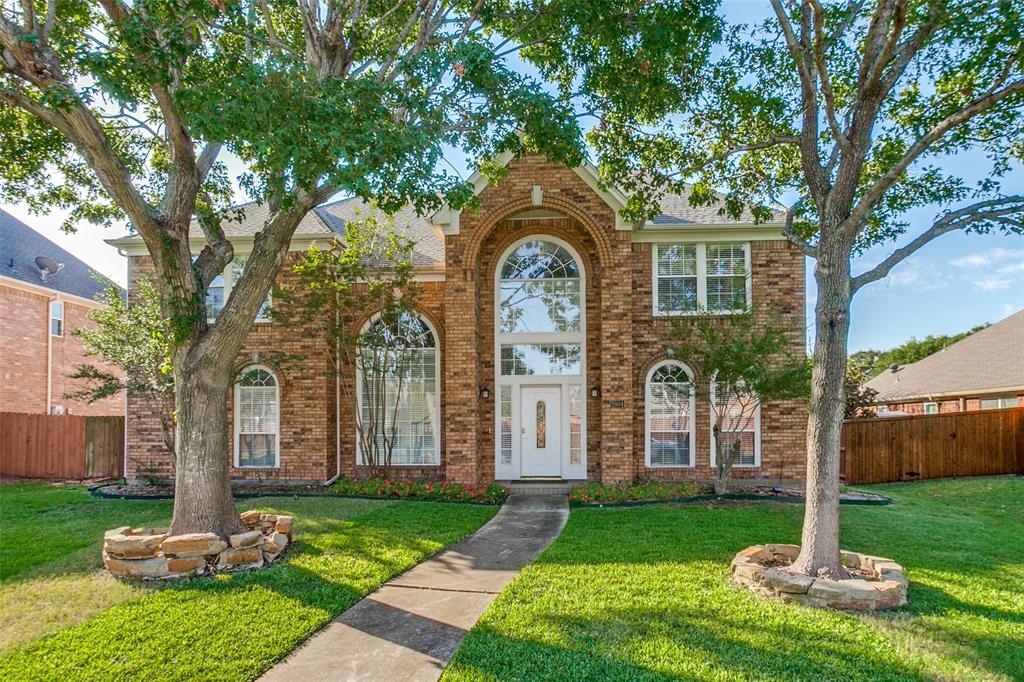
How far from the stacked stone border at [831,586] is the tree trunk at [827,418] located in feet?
0.98

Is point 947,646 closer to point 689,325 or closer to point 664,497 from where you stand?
point 664,497

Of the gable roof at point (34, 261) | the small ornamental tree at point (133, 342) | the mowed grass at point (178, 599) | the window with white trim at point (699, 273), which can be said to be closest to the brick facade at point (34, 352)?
the gable roof at point (34, 261)

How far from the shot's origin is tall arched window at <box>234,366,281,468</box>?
13000 millimetres

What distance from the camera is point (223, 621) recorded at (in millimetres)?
4777

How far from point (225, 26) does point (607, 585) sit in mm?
7647

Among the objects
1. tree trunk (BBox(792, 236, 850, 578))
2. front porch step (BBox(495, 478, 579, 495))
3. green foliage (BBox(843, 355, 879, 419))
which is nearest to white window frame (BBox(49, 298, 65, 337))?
front porch step (BBox(495, 478, 579, 495))

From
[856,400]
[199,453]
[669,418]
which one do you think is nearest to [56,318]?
[199,453]

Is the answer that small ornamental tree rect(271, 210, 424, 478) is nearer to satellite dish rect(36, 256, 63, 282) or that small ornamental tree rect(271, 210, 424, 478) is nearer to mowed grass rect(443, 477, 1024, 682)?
mowed grass rect(443, 477, 1024, 682)

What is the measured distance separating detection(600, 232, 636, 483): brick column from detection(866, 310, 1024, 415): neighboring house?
1144 cm

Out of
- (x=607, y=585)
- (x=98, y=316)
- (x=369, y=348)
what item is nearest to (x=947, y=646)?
(x=607, y=585)

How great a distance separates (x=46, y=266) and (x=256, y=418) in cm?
1220

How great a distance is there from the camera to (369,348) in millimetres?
12367

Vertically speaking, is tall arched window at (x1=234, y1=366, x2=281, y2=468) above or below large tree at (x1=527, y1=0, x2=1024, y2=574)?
below

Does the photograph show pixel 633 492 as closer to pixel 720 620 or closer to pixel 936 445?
pixel 720 620
